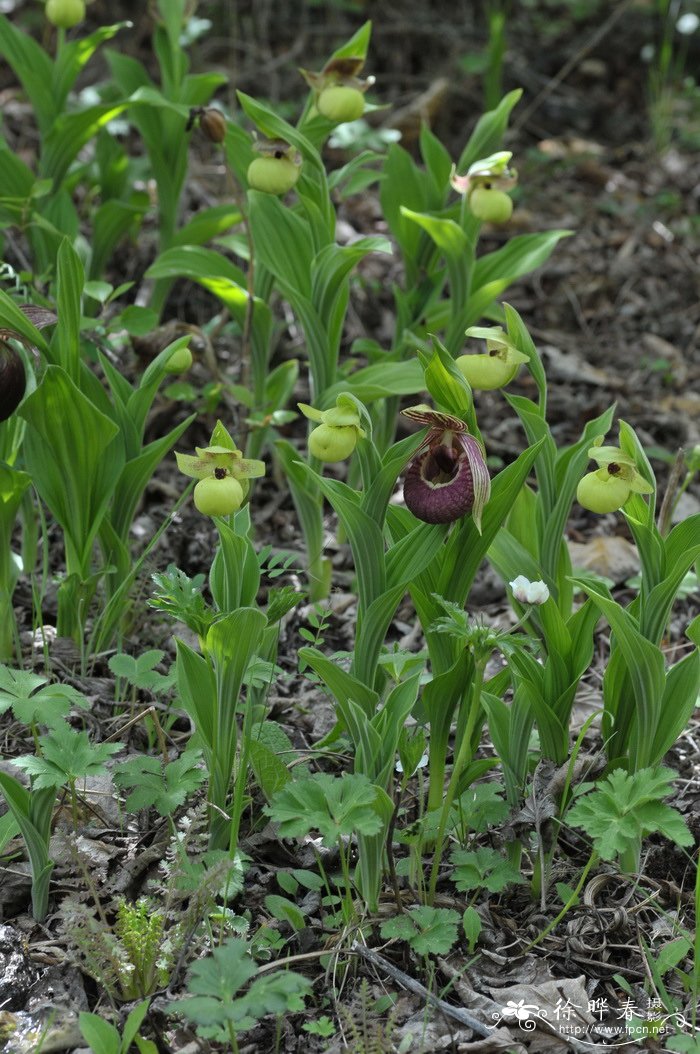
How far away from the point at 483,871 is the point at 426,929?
5.6 inches

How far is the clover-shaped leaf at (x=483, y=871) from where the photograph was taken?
150cm

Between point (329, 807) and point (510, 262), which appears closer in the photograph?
point (329, 807)

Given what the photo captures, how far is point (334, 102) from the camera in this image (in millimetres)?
2148

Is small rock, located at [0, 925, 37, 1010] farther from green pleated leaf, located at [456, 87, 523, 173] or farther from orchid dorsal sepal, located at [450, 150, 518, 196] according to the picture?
green pleated leaf, located at [456, 87, 523, 173]

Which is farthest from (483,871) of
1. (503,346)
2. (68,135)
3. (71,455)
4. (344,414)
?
(68,135)

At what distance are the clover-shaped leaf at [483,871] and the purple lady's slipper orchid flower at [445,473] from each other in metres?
0.51

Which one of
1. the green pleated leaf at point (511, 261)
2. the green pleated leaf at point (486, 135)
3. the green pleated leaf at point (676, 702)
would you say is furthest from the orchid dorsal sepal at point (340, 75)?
the green pleated leaf at point (676, 702)

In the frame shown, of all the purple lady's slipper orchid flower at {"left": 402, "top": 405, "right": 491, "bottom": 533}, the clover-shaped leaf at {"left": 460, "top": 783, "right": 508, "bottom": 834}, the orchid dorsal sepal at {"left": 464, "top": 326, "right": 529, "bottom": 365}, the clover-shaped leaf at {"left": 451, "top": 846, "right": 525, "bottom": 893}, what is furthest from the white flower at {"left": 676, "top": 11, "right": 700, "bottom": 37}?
the clover-shaped leaf at {"left": 451, "top": 846, "right": 525, "bottom": 893}

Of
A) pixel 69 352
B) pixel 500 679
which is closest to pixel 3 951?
pixel 500 679

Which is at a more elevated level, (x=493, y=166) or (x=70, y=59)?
(x=70, y=59)

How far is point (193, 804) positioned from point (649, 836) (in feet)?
2.49

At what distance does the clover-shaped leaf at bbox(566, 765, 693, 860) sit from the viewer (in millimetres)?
1354

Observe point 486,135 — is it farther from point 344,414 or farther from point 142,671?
point 142,671

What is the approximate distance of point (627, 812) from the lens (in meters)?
1.38
